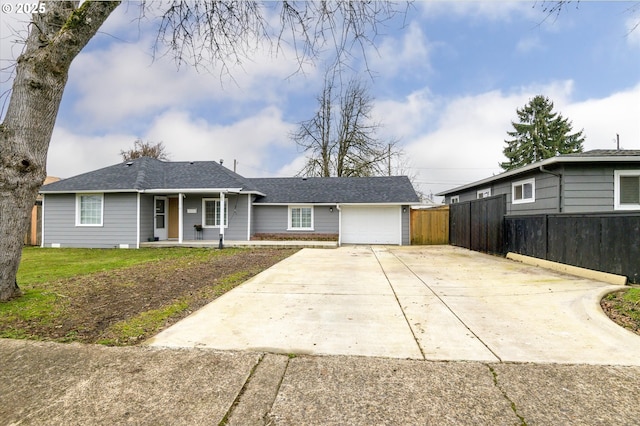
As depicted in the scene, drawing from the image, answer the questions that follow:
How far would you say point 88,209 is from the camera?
15125 mm

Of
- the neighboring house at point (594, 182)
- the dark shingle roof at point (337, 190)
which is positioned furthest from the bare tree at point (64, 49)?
the dark shingle roof at point (337, 190)

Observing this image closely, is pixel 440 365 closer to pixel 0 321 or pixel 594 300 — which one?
pixel 594 300

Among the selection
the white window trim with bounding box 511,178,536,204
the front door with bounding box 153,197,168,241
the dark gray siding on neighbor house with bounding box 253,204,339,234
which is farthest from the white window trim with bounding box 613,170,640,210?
the front door with bounding box 153,197,168,241

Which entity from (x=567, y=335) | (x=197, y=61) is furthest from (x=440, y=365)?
(x=197, y=61)

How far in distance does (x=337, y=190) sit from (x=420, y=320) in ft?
47.2

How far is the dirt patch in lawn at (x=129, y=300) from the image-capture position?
Result: 141 inches

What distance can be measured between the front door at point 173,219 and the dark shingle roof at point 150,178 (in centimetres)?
110

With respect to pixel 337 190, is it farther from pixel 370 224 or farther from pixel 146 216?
pixel 146 216

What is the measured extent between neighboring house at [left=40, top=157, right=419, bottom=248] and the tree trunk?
10086 mm

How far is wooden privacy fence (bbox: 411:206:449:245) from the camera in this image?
1619cm

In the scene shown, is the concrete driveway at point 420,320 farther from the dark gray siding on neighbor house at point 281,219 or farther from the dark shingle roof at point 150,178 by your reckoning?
the dark shingle roof at point 150,178

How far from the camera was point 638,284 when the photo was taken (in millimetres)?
5680

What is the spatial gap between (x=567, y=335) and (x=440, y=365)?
183cm

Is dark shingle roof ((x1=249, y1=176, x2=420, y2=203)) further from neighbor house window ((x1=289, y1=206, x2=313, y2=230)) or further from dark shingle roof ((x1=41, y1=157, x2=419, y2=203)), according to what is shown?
neighbor house window ((x1=289, y1=206, x2=313, y2=230))
